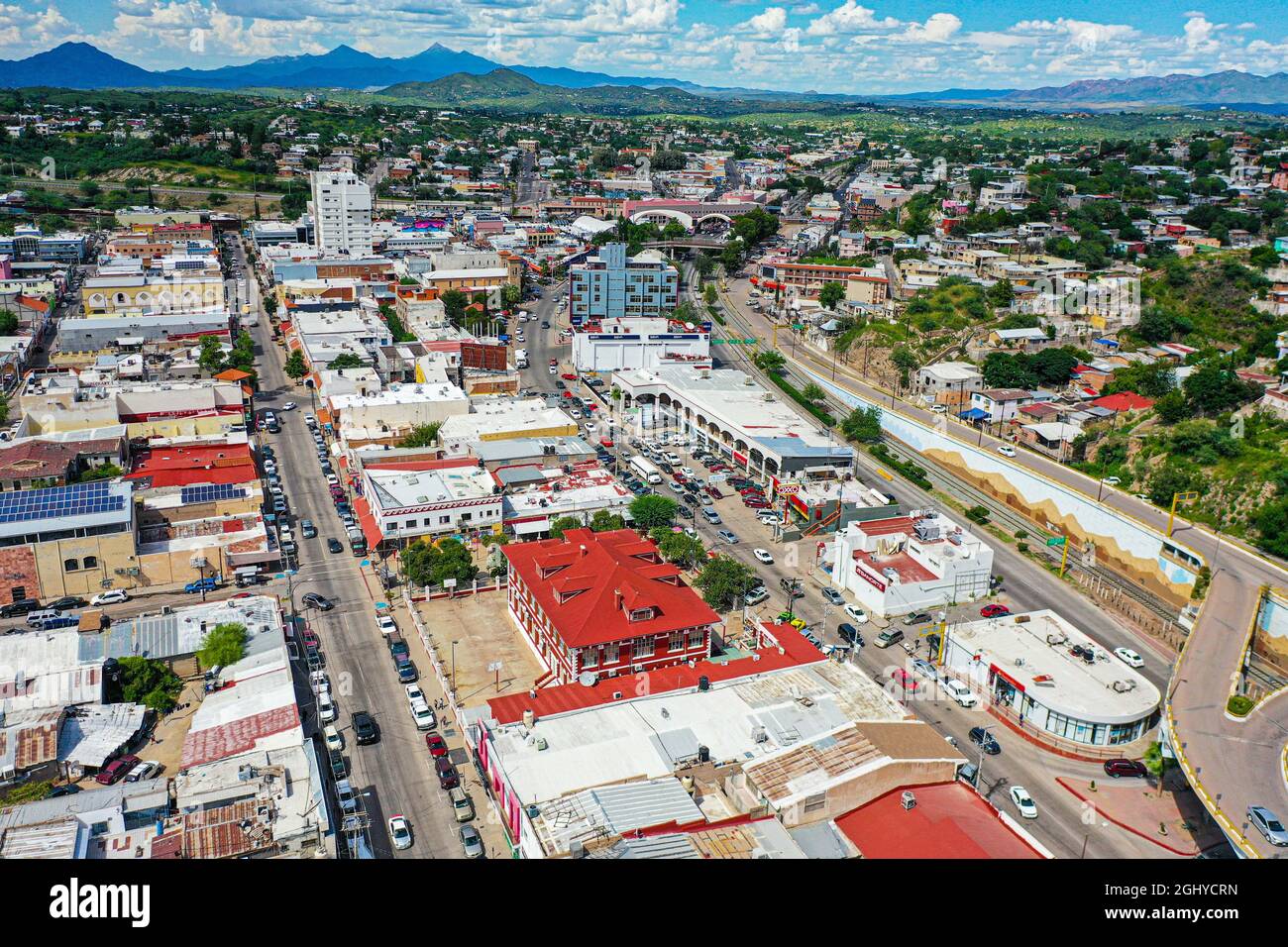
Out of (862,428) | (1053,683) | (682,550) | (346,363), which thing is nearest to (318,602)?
(682,550)

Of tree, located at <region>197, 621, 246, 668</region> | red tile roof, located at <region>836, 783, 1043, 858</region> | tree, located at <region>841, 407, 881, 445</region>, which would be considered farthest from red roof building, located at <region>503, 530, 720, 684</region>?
tree, located at <region>841, 407, 881, 445</region>

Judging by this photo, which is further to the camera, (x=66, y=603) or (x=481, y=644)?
(x=66, y=603)

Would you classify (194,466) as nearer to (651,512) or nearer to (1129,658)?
(651,512)

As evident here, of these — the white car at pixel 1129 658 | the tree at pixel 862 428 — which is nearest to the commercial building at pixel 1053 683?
the white car at pixel 1129 658

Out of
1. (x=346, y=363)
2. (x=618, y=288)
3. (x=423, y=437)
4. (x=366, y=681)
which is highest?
(x=618, y=288)

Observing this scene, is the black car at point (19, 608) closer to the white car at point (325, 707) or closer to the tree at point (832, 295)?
the white car at point (325, 707)

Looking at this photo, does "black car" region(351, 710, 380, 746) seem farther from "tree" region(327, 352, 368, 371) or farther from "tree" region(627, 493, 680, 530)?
"tree" region(327, 352, 368, 371)
